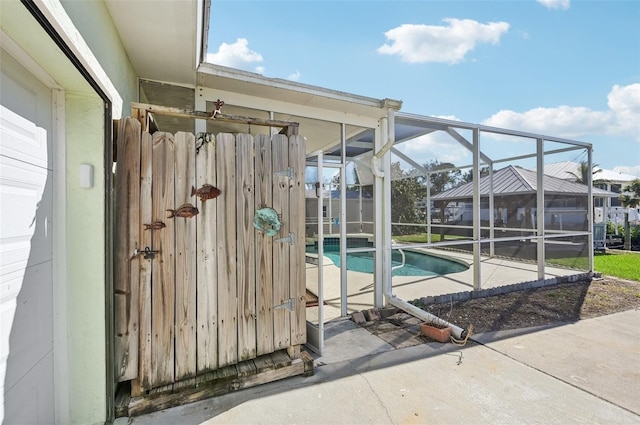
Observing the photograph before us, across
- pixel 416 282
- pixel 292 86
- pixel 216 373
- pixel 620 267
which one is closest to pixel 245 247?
pixel 216 373

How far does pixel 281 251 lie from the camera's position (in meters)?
2.35

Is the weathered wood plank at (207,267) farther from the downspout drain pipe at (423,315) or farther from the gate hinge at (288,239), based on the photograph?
the downspout drain pipe at (423,315)

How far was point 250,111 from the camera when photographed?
11.0 feet

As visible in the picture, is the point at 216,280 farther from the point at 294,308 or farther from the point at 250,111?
the point at 250,111

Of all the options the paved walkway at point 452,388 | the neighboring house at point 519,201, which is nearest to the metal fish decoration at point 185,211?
the paved walkway at point 452,388

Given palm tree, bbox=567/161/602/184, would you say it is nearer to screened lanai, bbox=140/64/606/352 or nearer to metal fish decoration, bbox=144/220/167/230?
screened lanai, bbox=140/64/606/352

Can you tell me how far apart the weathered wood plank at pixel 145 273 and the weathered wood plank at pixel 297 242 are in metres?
1.04

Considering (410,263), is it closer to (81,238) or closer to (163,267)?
(163,267)

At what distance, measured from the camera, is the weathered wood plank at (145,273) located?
1.91 m

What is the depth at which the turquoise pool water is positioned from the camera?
4.58 meters

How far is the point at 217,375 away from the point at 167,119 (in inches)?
136

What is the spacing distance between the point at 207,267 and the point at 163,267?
0.29 metres

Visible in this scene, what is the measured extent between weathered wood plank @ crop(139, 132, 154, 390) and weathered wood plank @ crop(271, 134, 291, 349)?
894mm

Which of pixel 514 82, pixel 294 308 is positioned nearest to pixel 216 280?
pixel 294 308
